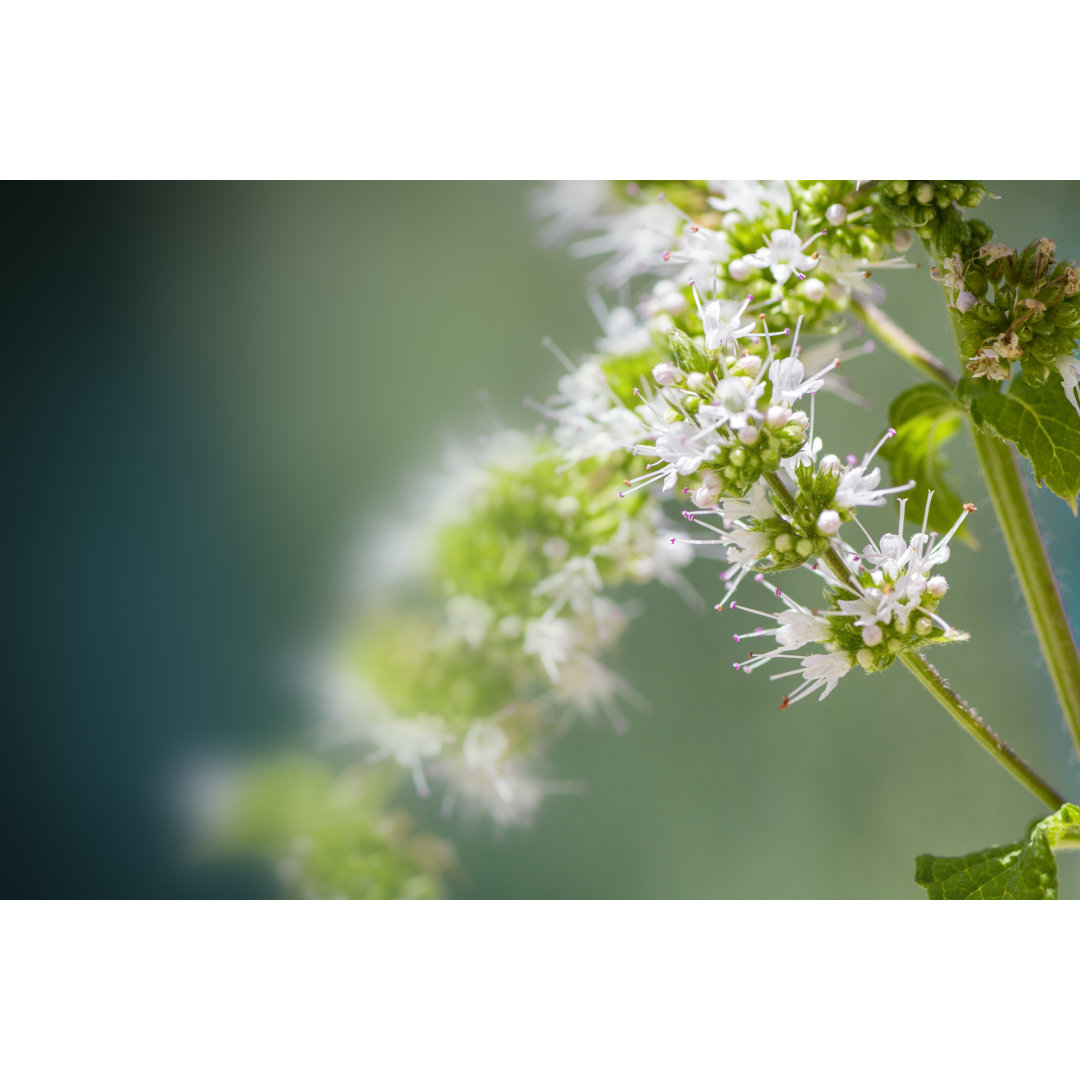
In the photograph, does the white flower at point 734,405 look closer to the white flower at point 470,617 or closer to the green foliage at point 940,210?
the green foliage at point 940,210

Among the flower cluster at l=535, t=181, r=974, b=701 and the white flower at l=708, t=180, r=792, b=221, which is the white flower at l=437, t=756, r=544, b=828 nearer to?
the flower cluster at l=535, t=181, r=974, b=701

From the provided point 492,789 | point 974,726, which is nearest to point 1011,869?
point 974,726

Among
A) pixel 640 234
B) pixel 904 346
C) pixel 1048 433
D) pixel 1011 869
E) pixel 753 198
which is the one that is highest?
pixel 640 234

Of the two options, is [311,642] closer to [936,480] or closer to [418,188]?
[418,188]

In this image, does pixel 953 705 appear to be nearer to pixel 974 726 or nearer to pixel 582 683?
pixel 974 726
